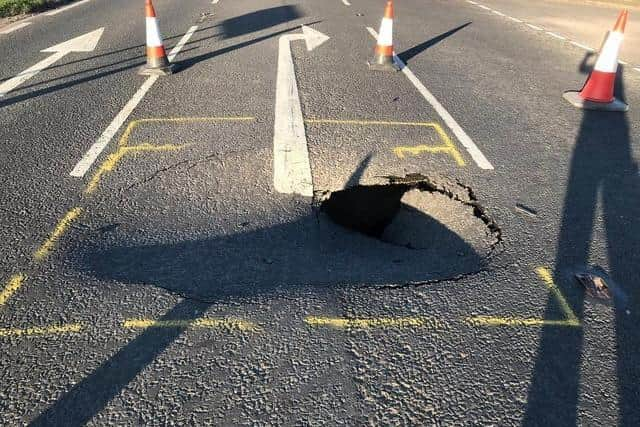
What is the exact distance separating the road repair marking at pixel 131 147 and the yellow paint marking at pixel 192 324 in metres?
1.63

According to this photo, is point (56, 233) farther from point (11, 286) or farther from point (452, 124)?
point (452, 124)

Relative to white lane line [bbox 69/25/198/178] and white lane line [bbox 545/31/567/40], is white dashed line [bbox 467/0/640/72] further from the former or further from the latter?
white lane line [bbox 69/25/198/178]

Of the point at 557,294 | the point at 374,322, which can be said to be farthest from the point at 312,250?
the point at 557,294

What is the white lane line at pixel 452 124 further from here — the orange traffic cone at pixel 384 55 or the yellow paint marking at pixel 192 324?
the yellow paint marking at pixel 192 324

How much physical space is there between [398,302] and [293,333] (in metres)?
0.65

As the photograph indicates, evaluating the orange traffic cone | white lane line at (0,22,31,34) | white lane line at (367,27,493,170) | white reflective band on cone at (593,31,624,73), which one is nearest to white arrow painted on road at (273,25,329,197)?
the orange traffic cone

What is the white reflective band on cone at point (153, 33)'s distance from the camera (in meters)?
6.21

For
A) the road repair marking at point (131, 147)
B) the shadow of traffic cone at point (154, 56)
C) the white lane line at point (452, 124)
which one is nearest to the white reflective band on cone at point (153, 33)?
the shadow of traffic cone at point (154, 56)

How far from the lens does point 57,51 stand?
7395 mm

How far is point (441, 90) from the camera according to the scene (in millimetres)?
6168

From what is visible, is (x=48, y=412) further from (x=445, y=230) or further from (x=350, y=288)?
(x=445, y=230)

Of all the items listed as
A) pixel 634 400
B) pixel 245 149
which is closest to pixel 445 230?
pixel 634 400

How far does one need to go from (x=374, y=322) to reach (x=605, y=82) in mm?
5263

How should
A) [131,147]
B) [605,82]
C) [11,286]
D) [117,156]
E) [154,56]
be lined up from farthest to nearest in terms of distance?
[154,56] → [605,82] → [131,147] → [117,156] → [11,286]
